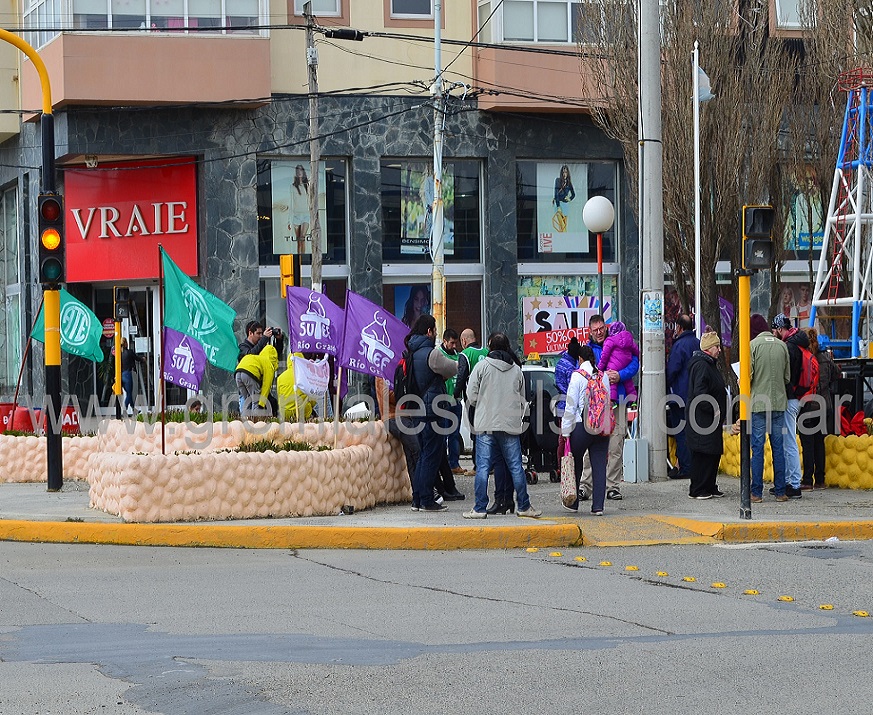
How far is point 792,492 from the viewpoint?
14.5 meters

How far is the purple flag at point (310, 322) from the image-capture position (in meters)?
14.2

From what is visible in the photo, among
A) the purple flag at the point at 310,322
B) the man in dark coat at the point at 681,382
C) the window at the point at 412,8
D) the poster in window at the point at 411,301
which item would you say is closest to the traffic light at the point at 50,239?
the purple flag at the point at 310,322

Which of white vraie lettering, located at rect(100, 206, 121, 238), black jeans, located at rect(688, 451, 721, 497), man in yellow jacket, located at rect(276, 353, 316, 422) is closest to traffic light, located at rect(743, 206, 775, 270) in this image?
black jeans, located at rect(688, 451, 721, 497)

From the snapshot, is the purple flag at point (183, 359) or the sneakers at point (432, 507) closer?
the sneakers at point (432, 507)

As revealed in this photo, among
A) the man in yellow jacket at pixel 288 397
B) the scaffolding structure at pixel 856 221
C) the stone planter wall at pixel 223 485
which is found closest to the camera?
the stone planter wall at pixel 223 485

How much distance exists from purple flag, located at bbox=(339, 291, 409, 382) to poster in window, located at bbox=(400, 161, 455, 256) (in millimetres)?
13670

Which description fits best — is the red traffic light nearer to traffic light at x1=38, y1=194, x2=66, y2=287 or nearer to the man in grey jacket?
traffic light at x1=38, y1=194, x2=66, y2=287

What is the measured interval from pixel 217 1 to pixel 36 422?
1081 cm

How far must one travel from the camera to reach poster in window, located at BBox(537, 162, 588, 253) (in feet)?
94.7

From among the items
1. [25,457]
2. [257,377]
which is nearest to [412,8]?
[257,377]

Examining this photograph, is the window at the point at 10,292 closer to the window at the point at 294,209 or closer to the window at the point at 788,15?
the window at the point at 294,209

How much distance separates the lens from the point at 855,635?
25.5 ft

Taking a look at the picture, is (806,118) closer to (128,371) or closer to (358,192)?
(358,192)

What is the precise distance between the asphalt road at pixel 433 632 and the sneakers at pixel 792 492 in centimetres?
288
